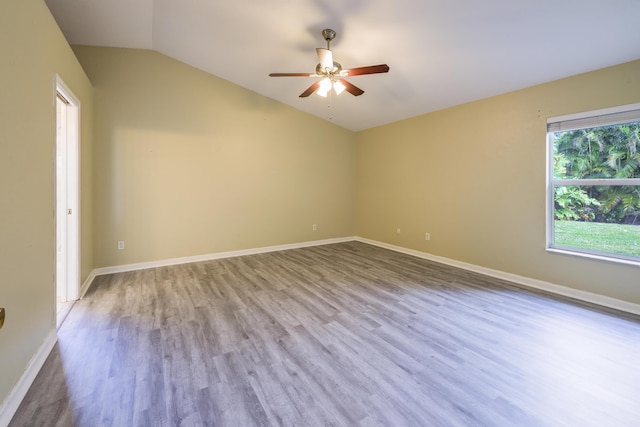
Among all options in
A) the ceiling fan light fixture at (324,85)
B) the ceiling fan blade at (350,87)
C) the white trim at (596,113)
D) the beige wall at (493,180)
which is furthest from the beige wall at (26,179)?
the white trim at (596,113)

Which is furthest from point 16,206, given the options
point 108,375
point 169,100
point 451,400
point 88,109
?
point 169,100

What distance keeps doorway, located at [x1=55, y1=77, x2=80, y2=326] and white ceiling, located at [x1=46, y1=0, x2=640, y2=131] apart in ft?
4.32

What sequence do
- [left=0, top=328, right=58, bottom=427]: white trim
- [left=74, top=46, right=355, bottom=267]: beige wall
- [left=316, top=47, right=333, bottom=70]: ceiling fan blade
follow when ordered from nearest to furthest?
[left=0, top=328, right=58, bottom=427]: white trim → [left=316, top=47, right=333, bottom=70]: ceiling fan blade → [left=74, top=46, right=355, bottom=267]: beige wall

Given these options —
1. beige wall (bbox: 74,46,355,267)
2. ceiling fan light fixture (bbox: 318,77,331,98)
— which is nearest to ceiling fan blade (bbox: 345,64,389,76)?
ceiling fan light fixture (bbox: 318,77,331,98)

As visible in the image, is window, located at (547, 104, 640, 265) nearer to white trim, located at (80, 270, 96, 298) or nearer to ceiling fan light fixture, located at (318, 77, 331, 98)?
ceiling fan light fixture, located at (318, 77, 331, 98)

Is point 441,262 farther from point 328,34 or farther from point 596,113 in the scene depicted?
point 328,34

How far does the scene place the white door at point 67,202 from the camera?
9.02 ft

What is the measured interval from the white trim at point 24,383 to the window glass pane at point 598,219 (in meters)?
4.89

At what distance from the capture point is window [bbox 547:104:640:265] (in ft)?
8.86

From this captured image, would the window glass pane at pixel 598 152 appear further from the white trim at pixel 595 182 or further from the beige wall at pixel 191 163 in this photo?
the beige wall at pixel 191 163

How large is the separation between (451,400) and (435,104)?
3.97 metres

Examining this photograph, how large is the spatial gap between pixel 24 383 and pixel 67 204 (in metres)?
1.92

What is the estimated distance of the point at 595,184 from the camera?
2.91 metres

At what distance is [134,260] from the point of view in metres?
3.92
